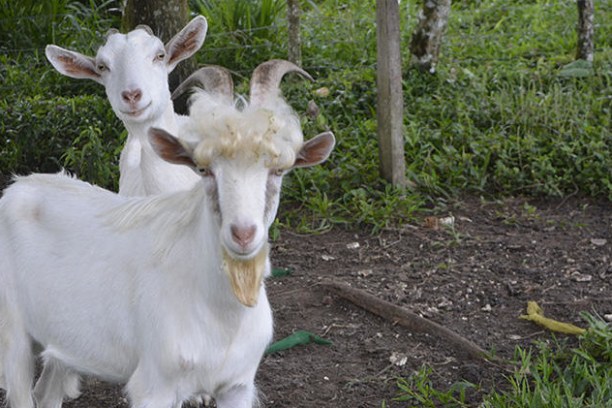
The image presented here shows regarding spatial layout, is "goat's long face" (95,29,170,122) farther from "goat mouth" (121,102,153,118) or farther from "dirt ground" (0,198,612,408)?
"dirt ground" (0,198,612,408)

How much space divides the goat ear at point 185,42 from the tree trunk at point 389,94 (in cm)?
138

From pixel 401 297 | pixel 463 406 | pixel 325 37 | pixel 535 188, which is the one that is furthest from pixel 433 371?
pixel 325 37

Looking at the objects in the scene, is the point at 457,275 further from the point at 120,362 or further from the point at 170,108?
the point at 120,362

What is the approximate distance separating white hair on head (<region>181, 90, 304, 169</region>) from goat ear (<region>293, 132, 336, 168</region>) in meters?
0.05

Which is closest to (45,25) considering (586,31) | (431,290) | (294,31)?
(294,31)

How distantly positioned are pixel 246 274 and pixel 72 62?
2.72m

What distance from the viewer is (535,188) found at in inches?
291

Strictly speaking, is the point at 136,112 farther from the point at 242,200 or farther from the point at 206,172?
the point at 242,200

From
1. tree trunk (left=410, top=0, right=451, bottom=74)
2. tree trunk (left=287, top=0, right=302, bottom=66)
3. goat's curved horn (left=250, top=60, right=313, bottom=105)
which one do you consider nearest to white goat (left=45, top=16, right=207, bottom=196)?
goat's curved horn (left=250, top=60, right=313, bottom=105)

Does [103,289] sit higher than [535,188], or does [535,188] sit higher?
[103,289]

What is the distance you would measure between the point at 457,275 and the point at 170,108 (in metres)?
1.88

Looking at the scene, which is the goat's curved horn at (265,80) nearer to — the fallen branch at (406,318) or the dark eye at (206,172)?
the dark eye at (206,172)

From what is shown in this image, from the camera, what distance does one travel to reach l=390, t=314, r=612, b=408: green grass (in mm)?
4570

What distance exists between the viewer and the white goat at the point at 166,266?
373 cm
